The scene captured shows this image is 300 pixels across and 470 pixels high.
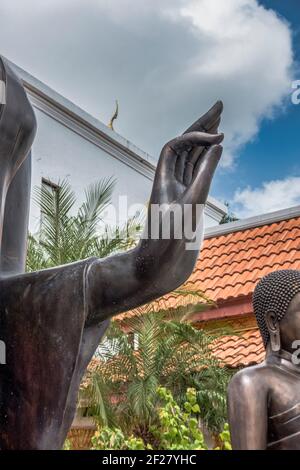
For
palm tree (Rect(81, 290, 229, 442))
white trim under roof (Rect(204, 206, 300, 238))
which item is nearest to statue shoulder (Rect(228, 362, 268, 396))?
palm tree (Rect(81, 290, 229, 442))

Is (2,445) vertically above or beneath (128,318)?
beneath

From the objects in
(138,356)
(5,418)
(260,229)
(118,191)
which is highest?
(118,191)

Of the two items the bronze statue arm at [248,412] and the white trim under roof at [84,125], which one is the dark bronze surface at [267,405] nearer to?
the bronze statue arm at [248,412]

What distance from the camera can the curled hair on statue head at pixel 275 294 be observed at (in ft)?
7.04

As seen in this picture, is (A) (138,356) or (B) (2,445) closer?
(B) (2,445)

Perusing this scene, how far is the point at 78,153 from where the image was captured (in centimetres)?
1522

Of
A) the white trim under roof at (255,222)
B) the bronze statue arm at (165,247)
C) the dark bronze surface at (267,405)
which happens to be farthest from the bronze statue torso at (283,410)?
the white trim under roof at (255,222)

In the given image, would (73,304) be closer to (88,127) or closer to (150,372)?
(150,372)

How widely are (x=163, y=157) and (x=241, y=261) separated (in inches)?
353

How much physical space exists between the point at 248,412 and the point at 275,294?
380 millimetres

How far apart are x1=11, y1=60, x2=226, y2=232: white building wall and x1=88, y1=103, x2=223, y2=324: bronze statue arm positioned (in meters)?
11.6

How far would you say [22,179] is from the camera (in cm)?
217
